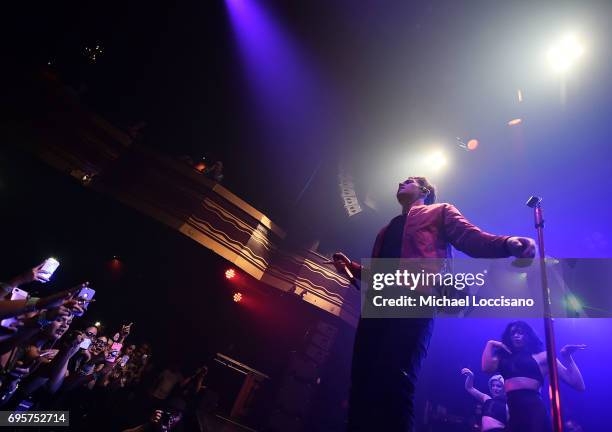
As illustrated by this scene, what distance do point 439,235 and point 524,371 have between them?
3.38 metres

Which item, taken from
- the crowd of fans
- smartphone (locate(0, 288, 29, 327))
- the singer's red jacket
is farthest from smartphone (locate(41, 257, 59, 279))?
Answer: the singer's red jacket

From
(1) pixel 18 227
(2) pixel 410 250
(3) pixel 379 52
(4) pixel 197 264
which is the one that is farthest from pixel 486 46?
(1) pixel 18 227

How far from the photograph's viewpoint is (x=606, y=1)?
5609mm

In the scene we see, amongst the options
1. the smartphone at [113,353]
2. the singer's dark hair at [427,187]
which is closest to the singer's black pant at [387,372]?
the singer's dark hair at [427,187]

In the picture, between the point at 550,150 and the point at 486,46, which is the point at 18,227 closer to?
the point at 486,46

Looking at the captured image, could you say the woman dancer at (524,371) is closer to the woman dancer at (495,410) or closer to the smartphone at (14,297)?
the woman dancer at (495,410)

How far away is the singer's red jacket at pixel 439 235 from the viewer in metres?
2.29

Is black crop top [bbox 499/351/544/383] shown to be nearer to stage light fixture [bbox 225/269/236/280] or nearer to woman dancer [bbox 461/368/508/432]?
woman dancer [bbox 461/368/508/432]

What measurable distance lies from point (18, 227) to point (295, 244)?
313 inches

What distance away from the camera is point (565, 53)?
20.9ft

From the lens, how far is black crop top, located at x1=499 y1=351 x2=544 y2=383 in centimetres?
445

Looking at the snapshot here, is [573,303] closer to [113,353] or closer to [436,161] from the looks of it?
[436,161]

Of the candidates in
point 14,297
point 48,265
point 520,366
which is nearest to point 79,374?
point 48,265

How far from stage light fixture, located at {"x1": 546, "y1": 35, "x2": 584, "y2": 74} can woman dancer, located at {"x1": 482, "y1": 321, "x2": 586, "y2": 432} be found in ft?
17.8
